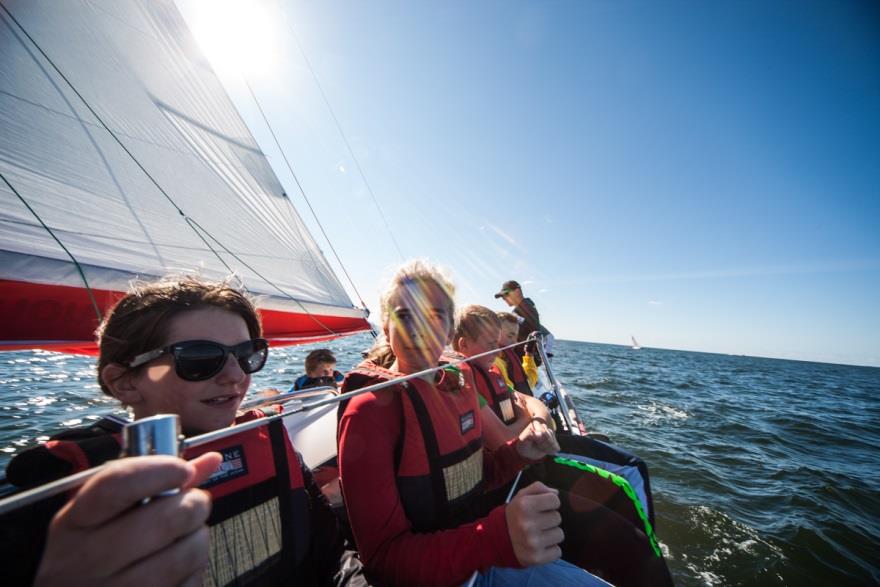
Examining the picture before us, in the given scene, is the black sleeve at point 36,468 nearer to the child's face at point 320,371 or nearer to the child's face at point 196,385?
the child's face at point 196,385

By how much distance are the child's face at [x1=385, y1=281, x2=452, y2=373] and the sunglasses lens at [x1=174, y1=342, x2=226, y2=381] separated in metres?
Result: 0.93

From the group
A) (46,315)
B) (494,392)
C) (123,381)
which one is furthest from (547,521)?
(46,315)

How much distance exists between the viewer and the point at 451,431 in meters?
1.65

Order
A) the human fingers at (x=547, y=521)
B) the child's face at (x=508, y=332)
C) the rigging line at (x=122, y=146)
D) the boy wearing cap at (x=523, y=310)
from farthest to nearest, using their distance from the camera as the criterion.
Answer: the boy wearing cap at (x=523, y=310)
the child's face at (x=508, y=332)
the rigging line at (x=122, y=146)
the human fingers at (x=547, y=521)

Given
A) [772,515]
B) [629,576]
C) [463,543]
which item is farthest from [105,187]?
[772,515]

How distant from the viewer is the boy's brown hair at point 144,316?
1.09 meters

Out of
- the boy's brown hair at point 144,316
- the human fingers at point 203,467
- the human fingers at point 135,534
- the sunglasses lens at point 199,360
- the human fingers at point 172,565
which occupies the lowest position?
the human fingers at point 172,565

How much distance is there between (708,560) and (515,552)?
13.5 ft

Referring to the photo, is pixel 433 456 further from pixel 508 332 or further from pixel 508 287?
pixel 508 287

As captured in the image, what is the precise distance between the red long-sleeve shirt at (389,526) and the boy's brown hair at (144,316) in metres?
0.75

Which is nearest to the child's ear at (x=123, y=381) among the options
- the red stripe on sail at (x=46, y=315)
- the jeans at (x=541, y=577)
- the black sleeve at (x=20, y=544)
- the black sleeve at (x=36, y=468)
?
the black sleeve at (x=36, y=468)

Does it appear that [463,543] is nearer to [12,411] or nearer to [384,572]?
[384,572]

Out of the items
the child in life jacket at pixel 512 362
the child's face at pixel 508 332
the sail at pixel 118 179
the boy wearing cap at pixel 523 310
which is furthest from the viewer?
the boy wearing cap at pixel 523 310

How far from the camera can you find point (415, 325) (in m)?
1.91
